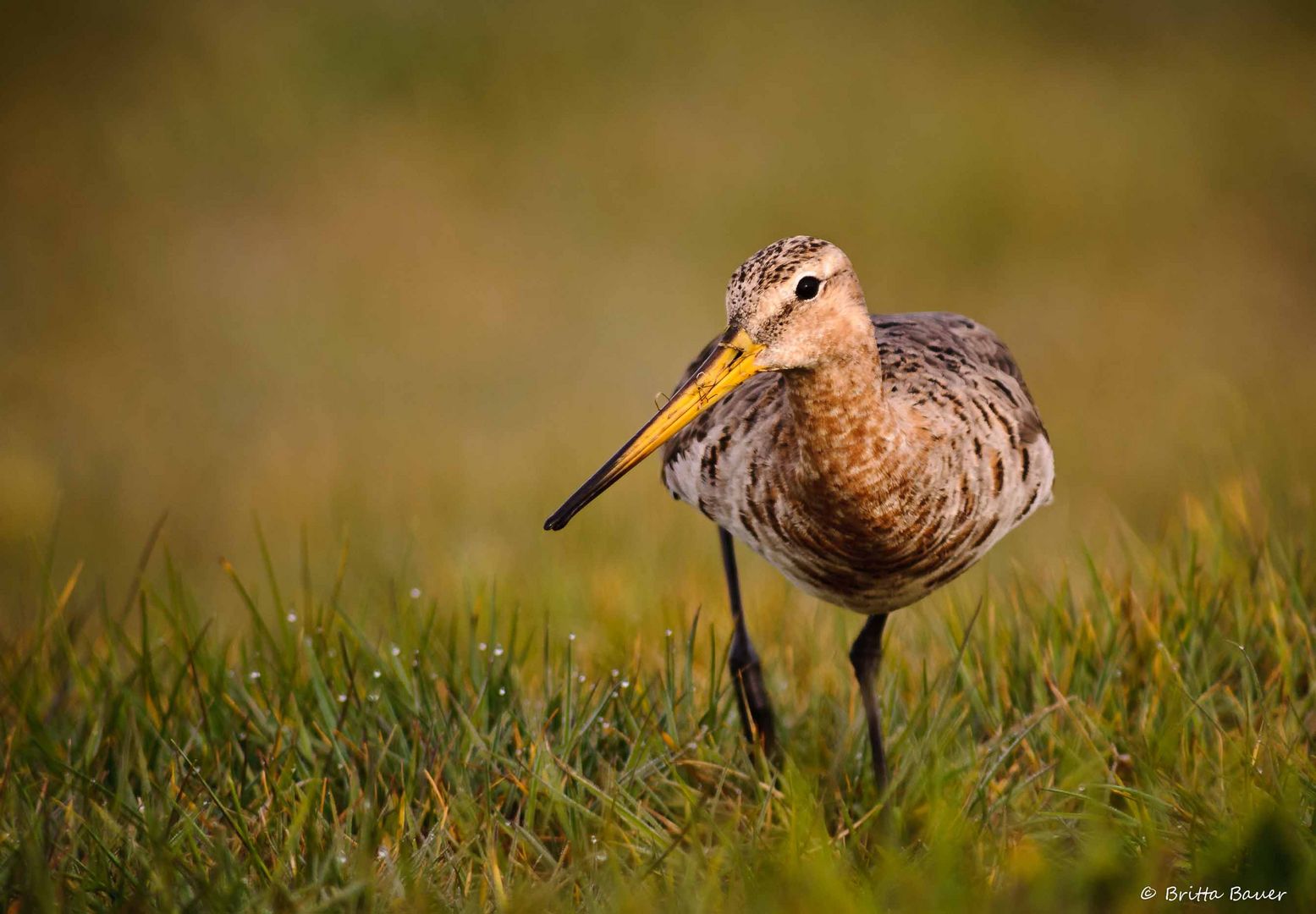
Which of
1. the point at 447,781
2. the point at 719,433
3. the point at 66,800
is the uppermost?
the point at 719,433

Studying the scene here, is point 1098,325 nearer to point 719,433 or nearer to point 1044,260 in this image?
point 1044,260

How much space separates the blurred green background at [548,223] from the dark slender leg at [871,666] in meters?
2.79

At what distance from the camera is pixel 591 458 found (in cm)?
662

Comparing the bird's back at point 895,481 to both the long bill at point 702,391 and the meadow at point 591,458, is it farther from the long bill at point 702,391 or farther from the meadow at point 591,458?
the meadow at point 591,458

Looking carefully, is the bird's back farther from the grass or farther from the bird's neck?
the grass

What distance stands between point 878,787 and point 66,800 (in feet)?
6.43

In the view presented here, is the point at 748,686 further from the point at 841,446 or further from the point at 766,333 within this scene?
the point at 766,333

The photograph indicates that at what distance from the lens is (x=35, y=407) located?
759 cm

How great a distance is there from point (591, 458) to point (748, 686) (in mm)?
3010

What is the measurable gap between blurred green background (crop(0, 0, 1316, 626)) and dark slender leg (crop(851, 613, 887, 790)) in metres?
2.79

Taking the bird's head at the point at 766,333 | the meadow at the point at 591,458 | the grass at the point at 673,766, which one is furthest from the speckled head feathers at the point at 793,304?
the meadow at the point at 591,458

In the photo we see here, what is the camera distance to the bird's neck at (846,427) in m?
3.05

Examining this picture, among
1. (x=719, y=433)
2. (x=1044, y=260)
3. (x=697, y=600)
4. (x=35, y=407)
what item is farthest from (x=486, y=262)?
(x=719, y=433)

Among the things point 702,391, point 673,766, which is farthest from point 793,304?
point 673,766
